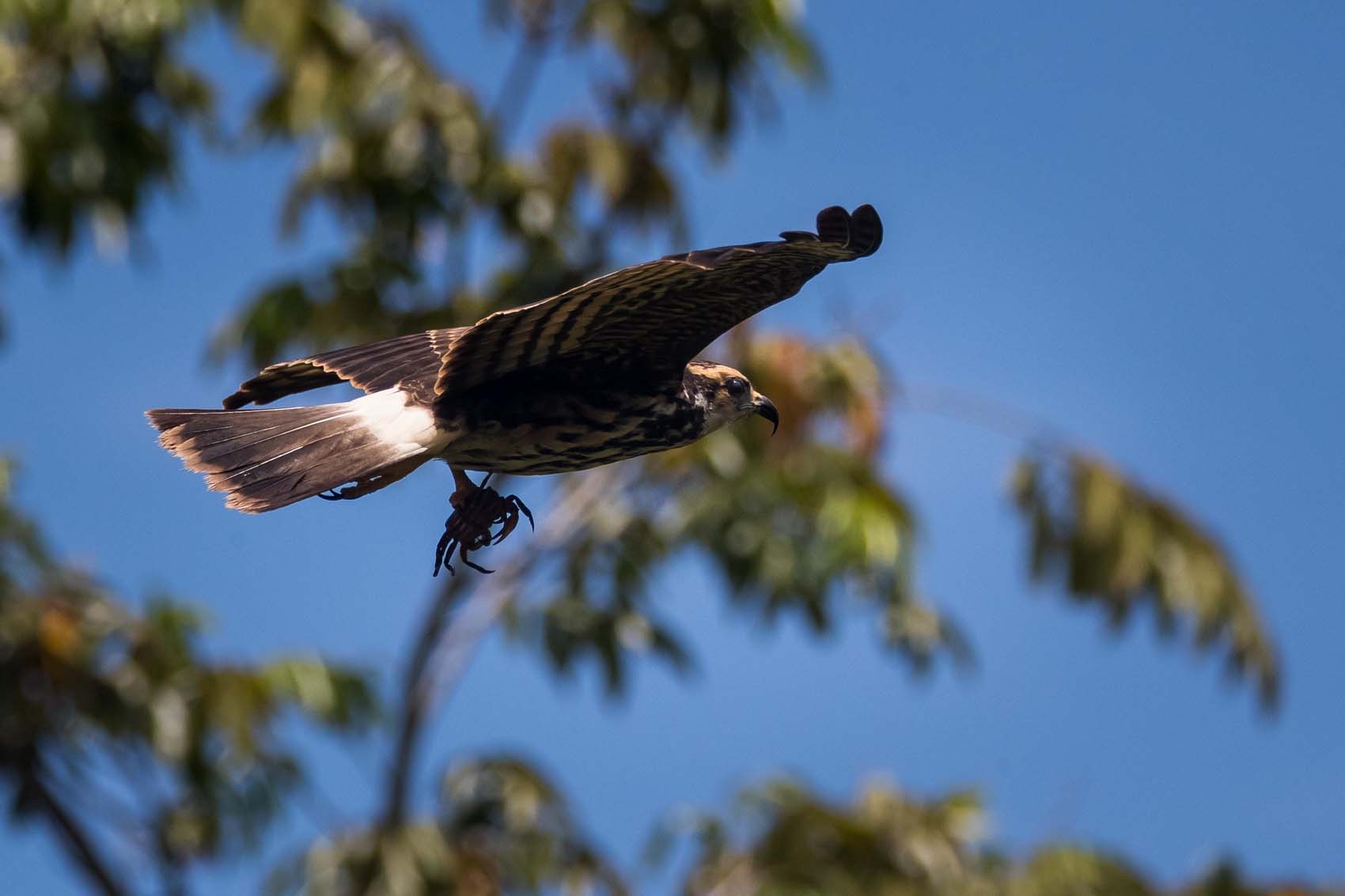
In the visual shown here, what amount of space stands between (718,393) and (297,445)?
47.3 inches

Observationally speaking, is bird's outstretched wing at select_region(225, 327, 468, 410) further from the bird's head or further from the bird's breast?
the bird's head

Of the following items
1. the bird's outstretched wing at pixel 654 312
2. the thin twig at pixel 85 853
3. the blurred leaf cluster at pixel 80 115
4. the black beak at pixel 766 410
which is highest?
the blurred leaf cluster at pixel 80 115

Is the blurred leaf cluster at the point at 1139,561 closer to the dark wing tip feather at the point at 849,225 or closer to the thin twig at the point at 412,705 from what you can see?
the thin twig at the point at 412,705

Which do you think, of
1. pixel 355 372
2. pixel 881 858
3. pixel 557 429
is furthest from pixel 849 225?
pixel 881 858

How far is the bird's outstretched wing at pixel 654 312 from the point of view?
4.09 m

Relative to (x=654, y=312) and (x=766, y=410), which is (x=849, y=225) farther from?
(x=766, y=410)

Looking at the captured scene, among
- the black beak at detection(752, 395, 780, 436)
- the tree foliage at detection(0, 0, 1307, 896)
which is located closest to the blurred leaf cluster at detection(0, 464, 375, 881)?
the tree foliage at detection(0, 0, 1307, 896)

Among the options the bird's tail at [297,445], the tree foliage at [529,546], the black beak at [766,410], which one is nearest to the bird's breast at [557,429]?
the bird's tail at [297,445]

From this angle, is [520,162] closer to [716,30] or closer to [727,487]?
[716,30]

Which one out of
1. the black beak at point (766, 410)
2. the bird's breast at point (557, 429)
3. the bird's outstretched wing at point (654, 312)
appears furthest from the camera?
the black beak at point (766, 410)

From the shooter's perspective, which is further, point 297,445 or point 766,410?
point 766,410

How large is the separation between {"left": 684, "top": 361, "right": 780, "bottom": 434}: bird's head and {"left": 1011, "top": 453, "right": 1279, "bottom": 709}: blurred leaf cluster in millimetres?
6922

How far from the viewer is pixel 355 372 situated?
4801mm

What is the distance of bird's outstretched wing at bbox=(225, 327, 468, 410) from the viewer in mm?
4684
